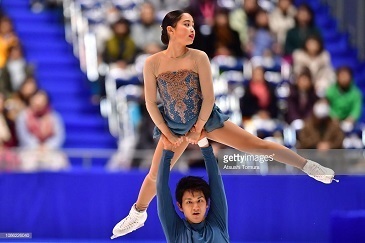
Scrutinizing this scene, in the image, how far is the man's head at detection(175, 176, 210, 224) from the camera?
5.52 meters

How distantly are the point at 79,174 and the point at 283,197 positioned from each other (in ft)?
6.45

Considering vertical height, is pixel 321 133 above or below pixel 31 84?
below

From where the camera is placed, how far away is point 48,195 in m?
8.18

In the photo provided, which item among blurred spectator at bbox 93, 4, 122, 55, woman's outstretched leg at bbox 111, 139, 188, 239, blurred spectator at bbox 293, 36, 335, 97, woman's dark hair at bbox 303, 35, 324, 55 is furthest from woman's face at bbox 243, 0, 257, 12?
woman's outstretched leg at bbox 111, 139, 188, 239

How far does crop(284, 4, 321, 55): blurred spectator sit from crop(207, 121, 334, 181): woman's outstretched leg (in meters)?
5.87

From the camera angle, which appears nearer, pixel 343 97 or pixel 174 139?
pixel 174 139

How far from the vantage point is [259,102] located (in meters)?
10.5

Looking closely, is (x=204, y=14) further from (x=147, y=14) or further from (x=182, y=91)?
(x=182, y=91)

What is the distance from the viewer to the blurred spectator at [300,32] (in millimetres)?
11977

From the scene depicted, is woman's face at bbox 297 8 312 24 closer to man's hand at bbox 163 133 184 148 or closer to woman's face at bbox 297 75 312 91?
woman's face at bbox 297 75 312 91

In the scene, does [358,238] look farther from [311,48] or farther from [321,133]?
[311,48]

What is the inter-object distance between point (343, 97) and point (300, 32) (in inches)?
54.8

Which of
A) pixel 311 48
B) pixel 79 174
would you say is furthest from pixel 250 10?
pixel 79 174

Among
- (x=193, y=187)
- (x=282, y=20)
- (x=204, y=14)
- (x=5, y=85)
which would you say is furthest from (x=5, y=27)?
(x=193, y=187)
